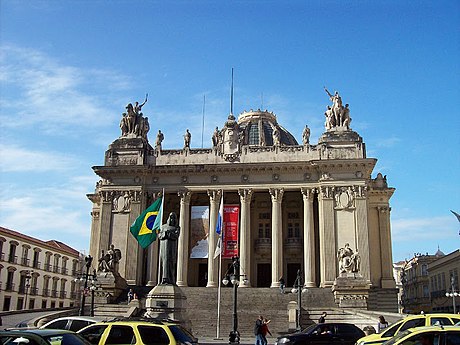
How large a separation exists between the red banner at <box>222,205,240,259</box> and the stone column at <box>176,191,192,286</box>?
421cm

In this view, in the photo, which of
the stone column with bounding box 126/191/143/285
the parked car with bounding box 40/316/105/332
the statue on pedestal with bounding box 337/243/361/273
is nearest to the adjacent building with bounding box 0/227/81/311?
the stone column with bounding box 126/191/143/285

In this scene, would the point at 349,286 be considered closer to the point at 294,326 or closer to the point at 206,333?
the point at 294,326

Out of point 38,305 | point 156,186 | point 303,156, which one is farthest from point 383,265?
point 38,305

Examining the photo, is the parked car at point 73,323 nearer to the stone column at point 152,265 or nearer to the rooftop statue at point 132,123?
the stone column at point 152,265

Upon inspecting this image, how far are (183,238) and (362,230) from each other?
50.9 feet

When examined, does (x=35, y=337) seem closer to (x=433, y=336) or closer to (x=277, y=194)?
(x=433, y=336)

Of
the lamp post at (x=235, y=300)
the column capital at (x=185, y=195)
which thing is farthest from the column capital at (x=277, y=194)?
the lamp post at (x=235, y=300)

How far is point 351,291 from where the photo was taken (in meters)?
37.2

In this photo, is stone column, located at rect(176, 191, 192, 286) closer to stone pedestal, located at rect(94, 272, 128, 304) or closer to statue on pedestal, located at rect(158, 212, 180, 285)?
stone pedestal, located at rect(94, 272, 128, 304)

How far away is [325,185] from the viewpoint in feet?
141

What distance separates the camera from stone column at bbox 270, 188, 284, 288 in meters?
42.3

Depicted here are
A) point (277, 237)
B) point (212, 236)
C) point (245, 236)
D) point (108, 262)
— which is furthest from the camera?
point (212, 236)

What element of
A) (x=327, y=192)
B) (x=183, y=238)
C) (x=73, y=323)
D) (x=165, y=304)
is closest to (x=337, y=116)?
(x=327, y=192)

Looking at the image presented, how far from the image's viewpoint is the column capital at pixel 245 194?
44.6 metres
